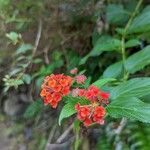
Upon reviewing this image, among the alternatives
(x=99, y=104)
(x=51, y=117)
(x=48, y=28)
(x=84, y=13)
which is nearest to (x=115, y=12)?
(x=84, y=13)

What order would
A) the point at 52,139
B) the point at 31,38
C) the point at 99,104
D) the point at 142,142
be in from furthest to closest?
the point at 31,38
the point at 52,139
the point at 142,142
the point at 99,104

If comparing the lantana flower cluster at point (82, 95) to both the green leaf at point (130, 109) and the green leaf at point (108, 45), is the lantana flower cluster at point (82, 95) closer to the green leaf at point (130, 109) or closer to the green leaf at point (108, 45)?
the green leaf at point (130, 109)

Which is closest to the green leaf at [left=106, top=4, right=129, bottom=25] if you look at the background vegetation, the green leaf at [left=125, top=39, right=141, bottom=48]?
the background vegetation

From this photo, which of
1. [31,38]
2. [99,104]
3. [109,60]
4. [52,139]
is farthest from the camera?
[31,38]

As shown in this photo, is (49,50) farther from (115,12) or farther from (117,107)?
(117,107)

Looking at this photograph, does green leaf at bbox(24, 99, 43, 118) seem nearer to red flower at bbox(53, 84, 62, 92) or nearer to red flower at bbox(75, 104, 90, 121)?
red flower at bbox(53, 84, 62, 92)

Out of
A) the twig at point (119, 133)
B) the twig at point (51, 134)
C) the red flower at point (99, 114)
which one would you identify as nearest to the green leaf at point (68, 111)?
the red flower at point (99, 114)

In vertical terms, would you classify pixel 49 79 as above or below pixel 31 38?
below
